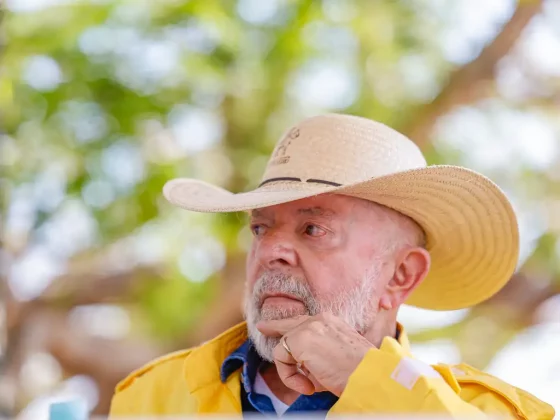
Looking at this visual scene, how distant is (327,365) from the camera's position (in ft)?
5.44

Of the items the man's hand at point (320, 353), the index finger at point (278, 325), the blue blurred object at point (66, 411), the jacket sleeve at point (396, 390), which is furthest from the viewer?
the index finger at point (278, 325)

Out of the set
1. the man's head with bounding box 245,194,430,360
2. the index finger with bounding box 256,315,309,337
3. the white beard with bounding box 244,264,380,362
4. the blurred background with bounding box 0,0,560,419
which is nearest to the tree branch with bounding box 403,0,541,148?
the blurred background with bounding box 0,0,560,419

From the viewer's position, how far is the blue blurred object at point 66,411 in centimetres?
131

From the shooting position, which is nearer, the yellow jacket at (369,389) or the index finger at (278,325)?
the yellow jacket at (369,389)

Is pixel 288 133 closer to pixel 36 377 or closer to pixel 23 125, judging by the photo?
pixel 23 125

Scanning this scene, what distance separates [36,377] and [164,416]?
3.27 meters

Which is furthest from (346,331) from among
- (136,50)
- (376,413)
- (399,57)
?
(399,57)

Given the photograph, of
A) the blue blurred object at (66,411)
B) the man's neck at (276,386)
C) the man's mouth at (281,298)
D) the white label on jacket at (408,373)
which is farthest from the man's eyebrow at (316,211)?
the blue blurred object at (66,411)

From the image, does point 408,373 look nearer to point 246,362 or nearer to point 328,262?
point 328,262

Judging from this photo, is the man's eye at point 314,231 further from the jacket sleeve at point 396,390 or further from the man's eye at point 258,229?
the jacket sleeve at point 396,390

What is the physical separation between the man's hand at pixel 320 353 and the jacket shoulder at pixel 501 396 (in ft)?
1.35

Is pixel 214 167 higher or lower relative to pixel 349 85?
lower

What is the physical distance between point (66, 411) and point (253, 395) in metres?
0.82

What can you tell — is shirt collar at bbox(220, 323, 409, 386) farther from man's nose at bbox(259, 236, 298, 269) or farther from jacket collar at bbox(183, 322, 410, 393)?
man's nose at bbox(259, 236, 298, 269)
